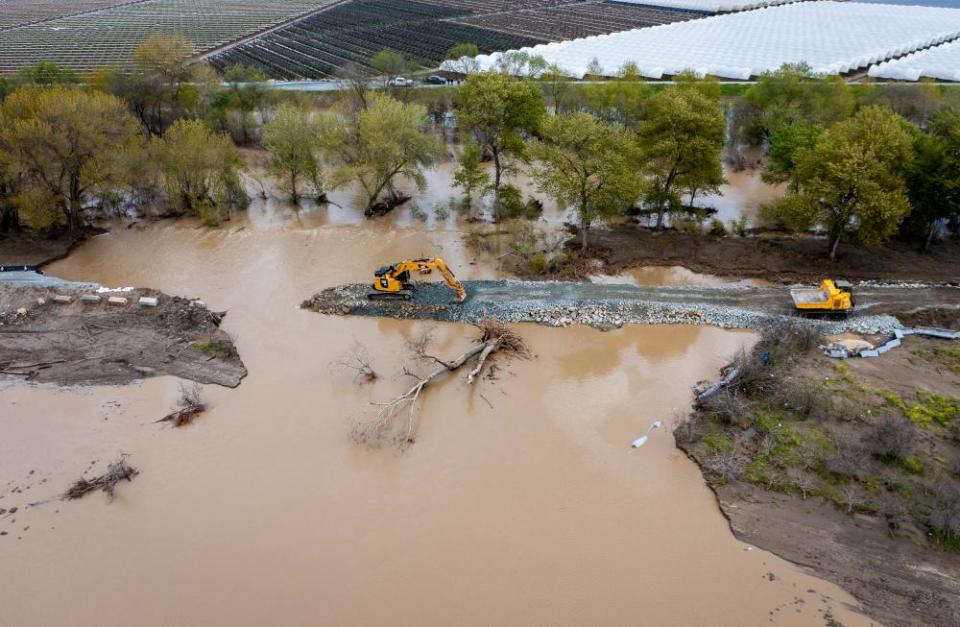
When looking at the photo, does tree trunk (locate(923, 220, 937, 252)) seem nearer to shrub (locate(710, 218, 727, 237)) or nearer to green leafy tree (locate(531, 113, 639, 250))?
shrub (locate(710, 218, 727, 237))

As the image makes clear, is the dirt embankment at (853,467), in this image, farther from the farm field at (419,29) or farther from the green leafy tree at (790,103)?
the farm field at (419,29)

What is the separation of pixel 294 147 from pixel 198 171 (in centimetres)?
453

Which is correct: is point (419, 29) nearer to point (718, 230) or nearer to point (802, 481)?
point (718, 230)

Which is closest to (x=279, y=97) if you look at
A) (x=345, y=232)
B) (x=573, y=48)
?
(x=345, y=232)

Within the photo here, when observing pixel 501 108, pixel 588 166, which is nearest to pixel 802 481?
pixel 588 166

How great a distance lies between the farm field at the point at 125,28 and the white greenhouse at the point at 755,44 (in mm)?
34021

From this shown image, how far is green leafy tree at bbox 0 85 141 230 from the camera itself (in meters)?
25.3

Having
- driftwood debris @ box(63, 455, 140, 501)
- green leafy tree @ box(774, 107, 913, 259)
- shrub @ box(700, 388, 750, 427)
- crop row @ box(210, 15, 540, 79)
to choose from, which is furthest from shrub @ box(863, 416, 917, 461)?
crop row @ box(210, 15, 540, 79)

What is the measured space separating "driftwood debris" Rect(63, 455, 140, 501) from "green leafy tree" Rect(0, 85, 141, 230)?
15831 millimetres

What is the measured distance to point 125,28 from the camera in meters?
67.3

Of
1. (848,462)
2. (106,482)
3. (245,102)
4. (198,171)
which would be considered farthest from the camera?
(245,102)

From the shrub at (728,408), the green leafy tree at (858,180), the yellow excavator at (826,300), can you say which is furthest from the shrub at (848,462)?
the green leafy tree at (858,180)

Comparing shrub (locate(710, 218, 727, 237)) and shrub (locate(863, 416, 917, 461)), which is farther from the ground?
shrub (locate(710, 218, 727, 237))

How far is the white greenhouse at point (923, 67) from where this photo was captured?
4484 cm
